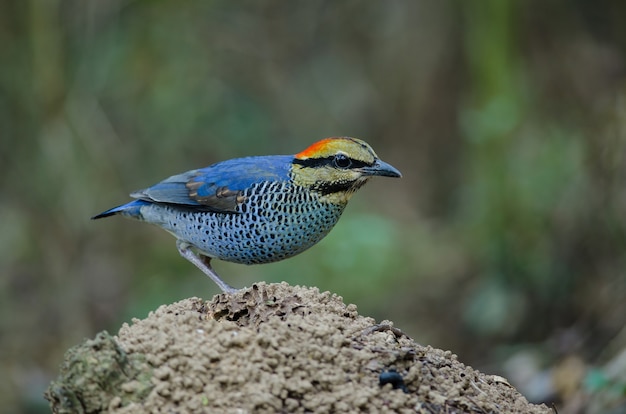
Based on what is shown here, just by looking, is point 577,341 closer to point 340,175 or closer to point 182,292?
point 340,175

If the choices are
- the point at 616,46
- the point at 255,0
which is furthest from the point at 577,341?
the point at 255,0

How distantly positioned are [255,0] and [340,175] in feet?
26.4

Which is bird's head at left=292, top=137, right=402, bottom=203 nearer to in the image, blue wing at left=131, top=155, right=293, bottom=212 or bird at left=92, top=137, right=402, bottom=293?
bird at left=92, top=137, right=402, bottom=293

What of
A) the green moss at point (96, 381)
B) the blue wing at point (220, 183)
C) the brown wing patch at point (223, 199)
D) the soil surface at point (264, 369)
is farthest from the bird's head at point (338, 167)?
the green moss at point (96, 381)

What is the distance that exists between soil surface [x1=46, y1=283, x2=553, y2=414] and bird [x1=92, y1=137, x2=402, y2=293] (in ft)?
5.00

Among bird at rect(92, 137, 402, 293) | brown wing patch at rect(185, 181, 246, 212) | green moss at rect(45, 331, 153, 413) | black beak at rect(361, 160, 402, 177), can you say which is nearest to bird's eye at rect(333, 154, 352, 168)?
bird at rect(92, 137, 402, 293)

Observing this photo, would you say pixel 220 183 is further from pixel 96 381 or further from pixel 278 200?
Answer: pixel 96 381

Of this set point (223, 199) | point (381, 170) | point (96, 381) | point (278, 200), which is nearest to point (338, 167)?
point (381, 170)

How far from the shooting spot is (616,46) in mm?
10016

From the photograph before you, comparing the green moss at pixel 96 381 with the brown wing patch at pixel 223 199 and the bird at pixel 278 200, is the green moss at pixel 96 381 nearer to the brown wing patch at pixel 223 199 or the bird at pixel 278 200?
the bird at pixel 278 200

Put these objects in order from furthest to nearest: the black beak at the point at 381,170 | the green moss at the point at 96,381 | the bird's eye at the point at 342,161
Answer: the bird's eye at the point at 342,161 → the black beak at the point at 381,170 → the green moss at the point at 96,381

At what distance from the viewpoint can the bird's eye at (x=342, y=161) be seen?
546 cm

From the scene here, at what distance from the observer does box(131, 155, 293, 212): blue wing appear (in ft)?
18.5

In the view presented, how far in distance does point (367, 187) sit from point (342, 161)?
779 cm
